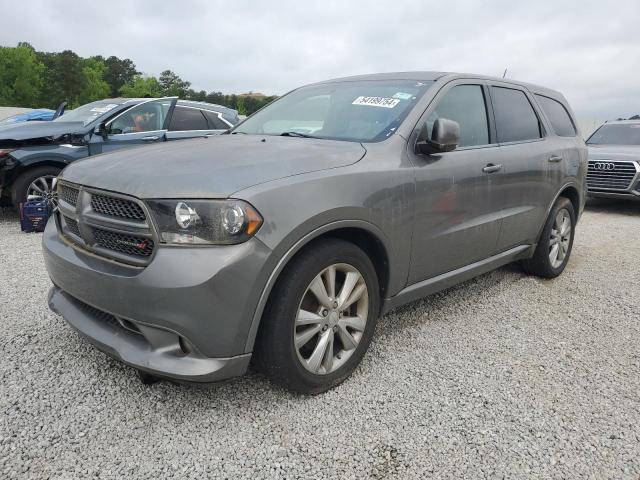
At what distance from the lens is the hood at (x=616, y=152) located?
360 inches

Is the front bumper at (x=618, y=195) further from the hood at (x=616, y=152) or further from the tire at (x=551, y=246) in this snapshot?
the tire at (x=551, y=246)

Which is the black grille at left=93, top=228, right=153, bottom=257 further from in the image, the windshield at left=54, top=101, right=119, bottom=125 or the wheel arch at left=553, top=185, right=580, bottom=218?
the windshield at left=54, top=101, right=119, bottom=125

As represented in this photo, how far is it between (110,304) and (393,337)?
1.83 metres

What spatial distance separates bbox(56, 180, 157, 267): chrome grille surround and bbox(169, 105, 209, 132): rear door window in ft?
17.1

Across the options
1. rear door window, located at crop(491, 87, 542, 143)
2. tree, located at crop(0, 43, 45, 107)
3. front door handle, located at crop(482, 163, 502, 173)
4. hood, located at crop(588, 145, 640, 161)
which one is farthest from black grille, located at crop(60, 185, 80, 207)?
tree, located at crop(0, 43, 45, 107)

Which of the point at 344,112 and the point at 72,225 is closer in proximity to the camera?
the point at 72,225

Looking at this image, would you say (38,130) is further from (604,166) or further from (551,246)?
(604,166)

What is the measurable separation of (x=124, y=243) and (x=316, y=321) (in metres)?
0.97

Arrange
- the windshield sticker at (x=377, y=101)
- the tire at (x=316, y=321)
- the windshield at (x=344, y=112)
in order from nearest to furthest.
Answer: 1. the tire at (x=316, y=321)
2. the windshield at (x=344, y=112)
3. the windshield sticker at (x=377, y=101)

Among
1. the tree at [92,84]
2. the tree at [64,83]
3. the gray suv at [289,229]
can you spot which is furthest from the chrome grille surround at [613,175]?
the tree at [64,83]

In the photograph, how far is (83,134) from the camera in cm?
675

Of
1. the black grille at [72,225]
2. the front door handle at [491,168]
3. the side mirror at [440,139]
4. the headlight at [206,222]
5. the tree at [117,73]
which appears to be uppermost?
the tree at [117,73]

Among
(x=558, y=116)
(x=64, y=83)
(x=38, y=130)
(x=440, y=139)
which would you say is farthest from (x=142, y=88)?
(x=440, y=139)

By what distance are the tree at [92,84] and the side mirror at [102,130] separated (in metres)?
61.4
